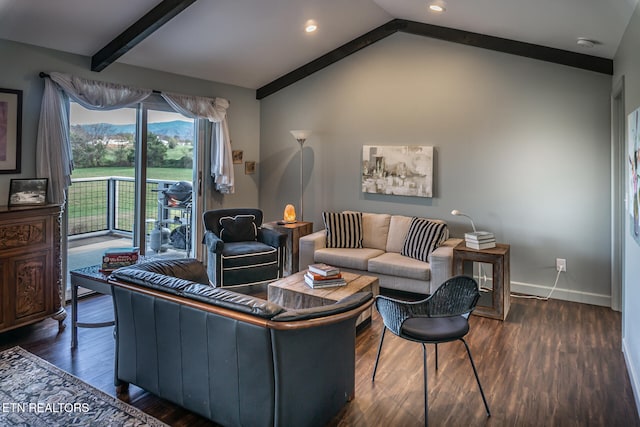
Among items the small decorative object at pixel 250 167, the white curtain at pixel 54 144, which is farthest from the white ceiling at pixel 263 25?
the small decorative object at pixel 250 167

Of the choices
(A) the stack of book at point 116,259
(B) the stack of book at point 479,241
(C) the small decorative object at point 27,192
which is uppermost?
(C) the small decorative object at point 27,192

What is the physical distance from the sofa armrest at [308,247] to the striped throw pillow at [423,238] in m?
0.94

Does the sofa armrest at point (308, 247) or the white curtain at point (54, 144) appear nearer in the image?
the white curtain at point (54, 144)

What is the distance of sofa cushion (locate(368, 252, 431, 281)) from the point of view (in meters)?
4.43

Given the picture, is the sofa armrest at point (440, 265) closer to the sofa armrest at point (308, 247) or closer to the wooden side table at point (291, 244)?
the sofa armrest at point (308, 247)

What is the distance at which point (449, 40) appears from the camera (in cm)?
495

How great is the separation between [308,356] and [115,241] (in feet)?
11.9

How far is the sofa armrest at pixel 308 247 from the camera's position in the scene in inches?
200

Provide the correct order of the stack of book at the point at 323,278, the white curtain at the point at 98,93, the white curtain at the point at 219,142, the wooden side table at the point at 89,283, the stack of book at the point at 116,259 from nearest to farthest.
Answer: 1. the wooden side table at the point at 89,283
2. the stack of book at the point at 116,259
3. the stack of book at the point at 323,278
4. the white curtain at the point at 98,93
5. the white curtain at the point at 219,142

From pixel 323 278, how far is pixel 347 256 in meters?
1.20

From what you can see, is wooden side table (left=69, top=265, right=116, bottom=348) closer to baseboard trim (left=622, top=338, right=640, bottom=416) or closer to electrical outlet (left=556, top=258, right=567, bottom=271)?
baseboard trim (left=622, top=338, right=640, bottom=416)

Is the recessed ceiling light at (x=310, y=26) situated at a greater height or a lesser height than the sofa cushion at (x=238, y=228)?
greater

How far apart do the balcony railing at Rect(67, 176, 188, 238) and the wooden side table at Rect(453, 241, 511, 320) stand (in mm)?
3450

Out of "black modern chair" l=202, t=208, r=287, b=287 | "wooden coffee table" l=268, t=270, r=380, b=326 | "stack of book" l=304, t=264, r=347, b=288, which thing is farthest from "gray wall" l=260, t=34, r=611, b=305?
"stack of book" l=304, t=264, r=347, b=288
